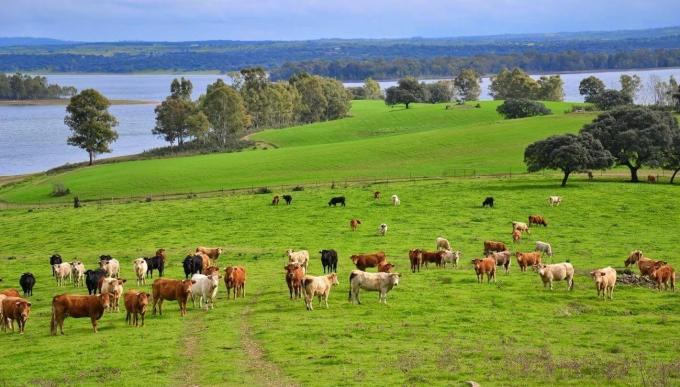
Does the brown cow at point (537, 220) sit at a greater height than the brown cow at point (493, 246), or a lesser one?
lesser

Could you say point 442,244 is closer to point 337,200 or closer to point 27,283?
point 337,200

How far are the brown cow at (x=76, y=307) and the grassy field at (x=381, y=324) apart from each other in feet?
1.66

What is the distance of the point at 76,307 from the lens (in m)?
25.5

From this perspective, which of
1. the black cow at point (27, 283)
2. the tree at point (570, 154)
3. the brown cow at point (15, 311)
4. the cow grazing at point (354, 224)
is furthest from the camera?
the tree at point (570, 154)

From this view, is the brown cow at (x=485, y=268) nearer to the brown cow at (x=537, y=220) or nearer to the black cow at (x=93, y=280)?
the black cow at (x=93, y=280)

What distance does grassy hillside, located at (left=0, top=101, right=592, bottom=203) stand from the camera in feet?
254

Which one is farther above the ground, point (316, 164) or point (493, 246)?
point (316, 164)

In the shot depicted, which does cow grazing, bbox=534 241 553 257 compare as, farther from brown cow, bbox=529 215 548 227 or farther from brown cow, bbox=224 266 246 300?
brown cow, bbox=224 266 246 300

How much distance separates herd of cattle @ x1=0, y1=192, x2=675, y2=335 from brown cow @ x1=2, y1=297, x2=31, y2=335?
0.03 meters

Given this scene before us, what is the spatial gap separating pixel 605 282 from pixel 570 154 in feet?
114

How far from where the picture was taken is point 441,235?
45.5 m

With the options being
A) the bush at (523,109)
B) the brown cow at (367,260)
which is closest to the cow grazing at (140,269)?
the brown cow at (367,260)

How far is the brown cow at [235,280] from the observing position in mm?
30281

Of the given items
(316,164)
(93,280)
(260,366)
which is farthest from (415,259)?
(316,164)
